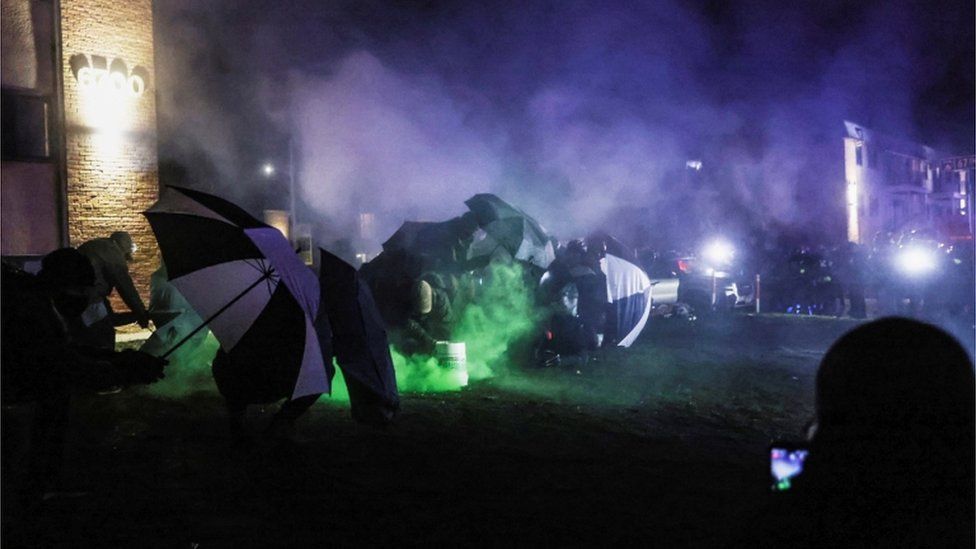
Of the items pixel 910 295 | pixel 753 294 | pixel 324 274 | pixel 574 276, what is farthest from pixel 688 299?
pixel 324 274

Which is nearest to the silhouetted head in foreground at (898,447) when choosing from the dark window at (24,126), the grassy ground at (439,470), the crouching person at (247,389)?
the grassy ground at (439,470)

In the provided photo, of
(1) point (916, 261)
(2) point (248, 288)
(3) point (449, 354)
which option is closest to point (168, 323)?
(3) point (449, 354)

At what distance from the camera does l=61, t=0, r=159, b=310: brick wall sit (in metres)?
12.1

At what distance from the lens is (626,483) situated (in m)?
5.07

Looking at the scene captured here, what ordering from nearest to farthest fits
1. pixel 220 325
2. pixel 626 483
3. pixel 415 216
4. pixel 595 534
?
pixel 595 534 → pixel 626 483 → pixel 220 325 → pixel 415 216

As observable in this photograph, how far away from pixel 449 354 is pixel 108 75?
24.9 feet

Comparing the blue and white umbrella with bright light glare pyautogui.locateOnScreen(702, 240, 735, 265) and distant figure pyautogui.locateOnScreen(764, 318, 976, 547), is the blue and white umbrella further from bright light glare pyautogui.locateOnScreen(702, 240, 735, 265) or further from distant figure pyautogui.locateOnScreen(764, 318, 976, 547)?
distant figure pyautogui.locateOnScreen(764, 318, 976, 547)

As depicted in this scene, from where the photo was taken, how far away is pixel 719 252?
2102cm

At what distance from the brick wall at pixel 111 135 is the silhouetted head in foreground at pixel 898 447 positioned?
12.5 metres

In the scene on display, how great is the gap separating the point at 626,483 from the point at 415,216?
1175 centimetres

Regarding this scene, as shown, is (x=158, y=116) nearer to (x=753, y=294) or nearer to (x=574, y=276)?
(x=574, y=276)

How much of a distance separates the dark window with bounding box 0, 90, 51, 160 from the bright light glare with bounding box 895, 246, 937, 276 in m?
15.9

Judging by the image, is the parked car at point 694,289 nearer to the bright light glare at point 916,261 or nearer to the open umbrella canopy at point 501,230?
the bright light glare at point 916,261

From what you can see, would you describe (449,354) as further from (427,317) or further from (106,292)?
(106,292)
